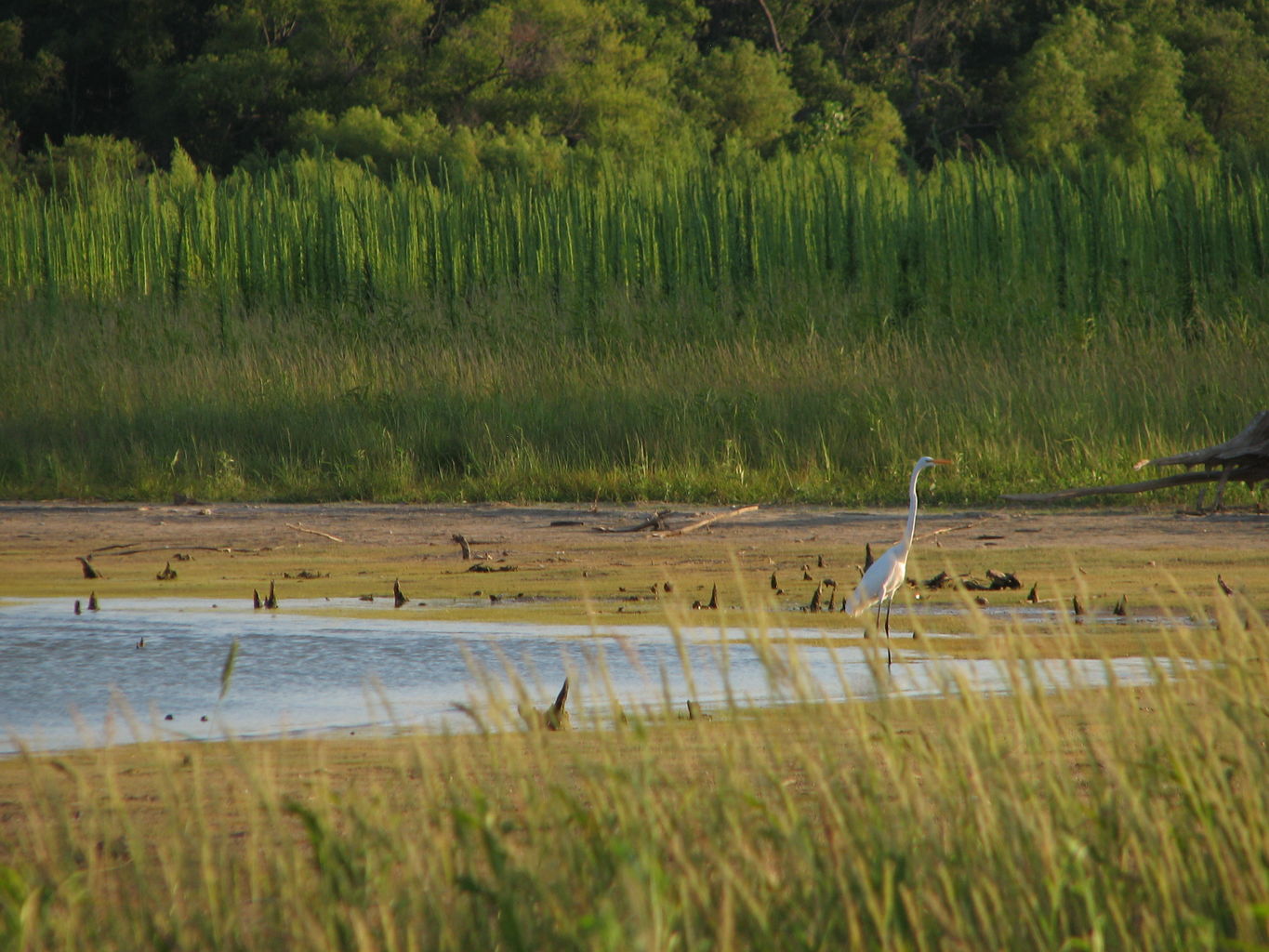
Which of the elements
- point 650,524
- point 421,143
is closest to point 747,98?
point 421,143

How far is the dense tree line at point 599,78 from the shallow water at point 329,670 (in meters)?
20.5

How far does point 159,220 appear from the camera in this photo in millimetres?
19359

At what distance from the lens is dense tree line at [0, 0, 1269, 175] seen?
2975cm

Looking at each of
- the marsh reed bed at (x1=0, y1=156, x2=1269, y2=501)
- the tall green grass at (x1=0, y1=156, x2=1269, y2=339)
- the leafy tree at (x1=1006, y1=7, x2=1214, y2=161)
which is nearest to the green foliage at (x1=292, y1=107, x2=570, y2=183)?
the marsh reed bed at (x1=0, y1=156, x2=1269, y2=501)

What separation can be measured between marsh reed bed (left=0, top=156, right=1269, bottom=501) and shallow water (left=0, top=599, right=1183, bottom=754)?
5213 mm

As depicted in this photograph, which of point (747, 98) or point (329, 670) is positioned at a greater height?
point (747, 98)

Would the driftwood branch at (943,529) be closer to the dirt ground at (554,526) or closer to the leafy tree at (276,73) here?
the dirt ground at (554,526)

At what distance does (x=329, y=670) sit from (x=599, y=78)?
25.5 meters

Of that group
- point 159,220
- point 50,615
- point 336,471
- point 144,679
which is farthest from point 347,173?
point 144,679

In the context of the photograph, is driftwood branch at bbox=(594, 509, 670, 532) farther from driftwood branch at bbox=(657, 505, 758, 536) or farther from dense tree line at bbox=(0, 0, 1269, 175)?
dense tree line at bbox=(0, 0, 1269, 175)

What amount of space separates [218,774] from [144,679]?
1692mm

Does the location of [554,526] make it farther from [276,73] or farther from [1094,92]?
[1094,92]

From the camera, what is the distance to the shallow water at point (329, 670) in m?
5.66

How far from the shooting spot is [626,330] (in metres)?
16.0
